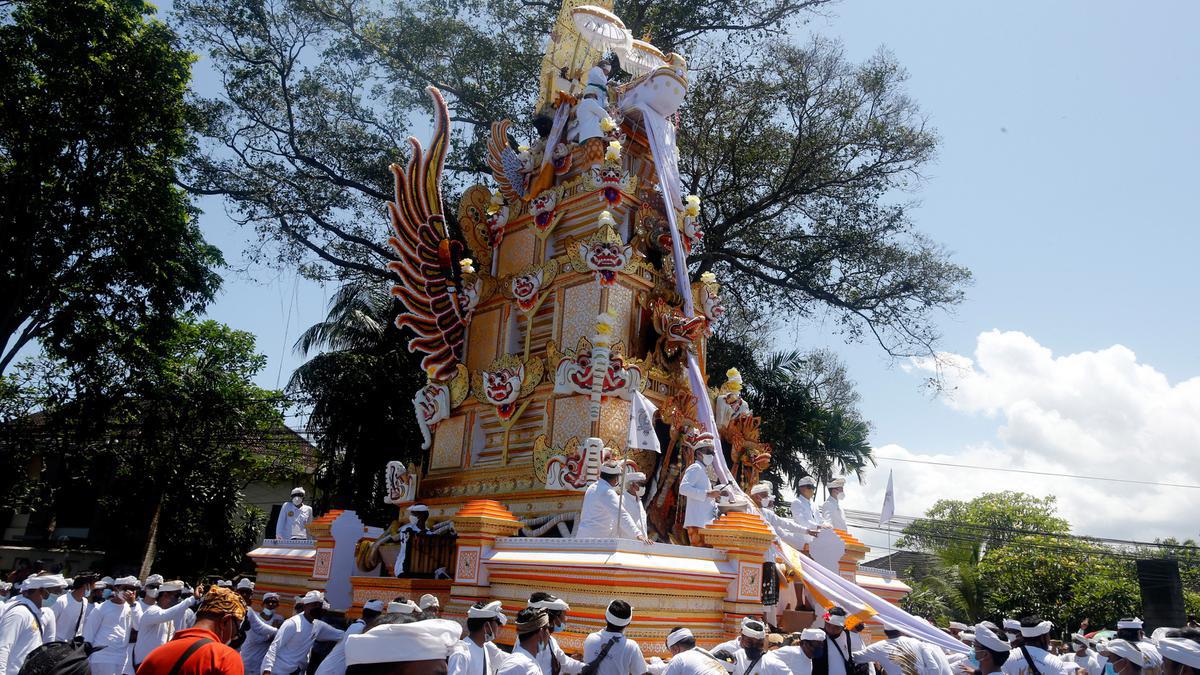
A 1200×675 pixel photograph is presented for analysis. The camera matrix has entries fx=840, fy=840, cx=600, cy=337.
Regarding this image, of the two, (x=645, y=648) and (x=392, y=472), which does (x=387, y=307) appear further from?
(x=645, y=648)

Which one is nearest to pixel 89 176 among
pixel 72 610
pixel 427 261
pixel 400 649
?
pixel 427 261

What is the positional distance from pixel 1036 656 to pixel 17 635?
870cm

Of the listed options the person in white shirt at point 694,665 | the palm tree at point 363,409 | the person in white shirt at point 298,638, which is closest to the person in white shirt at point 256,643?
the person in white shirt at point 298,638

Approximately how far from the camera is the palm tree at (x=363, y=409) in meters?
22.2

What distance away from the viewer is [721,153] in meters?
22.4

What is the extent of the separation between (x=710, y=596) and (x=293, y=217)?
17.2 metres

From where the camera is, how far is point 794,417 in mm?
22812

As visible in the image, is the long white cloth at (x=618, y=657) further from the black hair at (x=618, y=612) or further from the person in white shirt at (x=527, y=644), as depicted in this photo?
the person in white shirt at (x=527, y=644)

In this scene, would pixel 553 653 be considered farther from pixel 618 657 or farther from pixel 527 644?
pixel 527 644

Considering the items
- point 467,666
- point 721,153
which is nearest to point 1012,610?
point 721,153

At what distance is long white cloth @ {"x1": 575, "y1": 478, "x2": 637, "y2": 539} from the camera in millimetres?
10320

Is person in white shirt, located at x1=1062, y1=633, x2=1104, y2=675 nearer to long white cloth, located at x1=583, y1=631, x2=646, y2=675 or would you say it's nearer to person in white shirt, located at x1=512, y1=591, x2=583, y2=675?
long white cloth, located at x1=583, y1=631, x2=646, y2=675

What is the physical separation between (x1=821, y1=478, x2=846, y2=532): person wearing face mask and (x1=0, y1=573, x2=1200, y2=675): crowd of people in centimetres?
327

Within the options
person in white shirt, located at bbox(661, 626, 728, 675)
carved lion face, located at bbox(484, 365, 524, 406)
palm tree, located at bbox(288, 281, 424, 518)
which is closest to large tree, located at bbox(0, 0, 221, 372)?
palm tree, located at bbox(288, 281, 424, 518)
